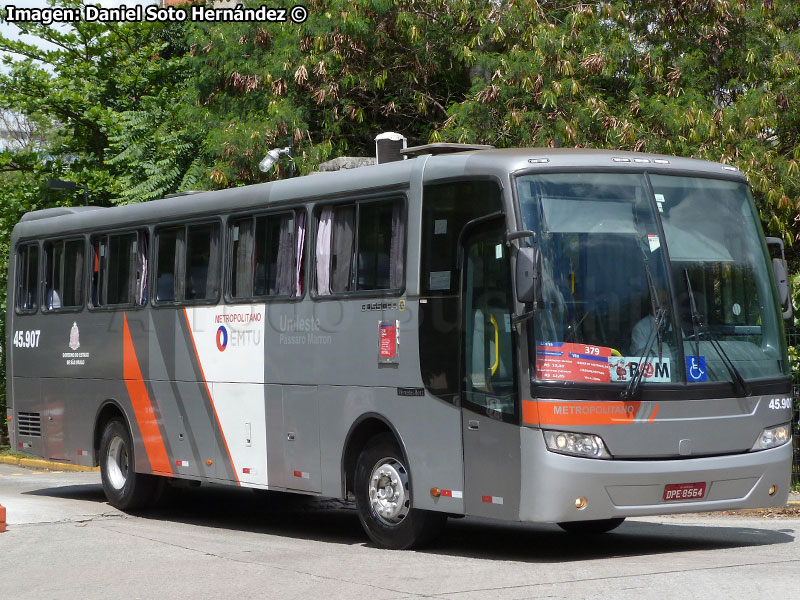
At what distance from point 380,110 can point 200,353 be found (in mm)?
11144

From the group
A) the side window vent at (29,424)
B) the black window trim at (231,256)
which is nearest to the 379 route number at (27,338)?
the side window vent at (29,424)

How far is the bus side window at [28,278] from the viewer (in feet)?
58.6

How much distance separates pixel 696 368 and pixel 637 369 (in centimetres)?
54

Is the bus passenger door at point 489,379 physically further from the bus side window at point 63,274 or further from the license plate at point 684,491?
the bus side window at point 63,274

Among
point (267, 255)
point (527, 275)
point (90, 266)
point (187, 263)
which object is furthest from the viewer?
point (90, 266)

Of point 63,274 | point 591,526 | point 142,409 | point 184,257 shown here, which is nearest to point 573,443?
point 591,526

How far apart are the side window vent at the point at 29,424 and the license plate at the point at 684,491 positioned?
9.93 m

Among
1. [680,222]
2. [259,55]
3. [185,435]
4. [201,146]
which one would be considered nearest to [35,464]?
[201,146]

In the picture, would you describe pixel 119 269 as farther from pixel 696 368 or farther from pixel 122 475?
pixel 696 368

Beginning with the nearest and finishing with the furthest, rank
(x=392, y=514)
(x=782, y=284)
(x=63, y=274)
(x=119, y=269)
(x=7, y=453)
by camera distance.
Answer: (x=782, y=284) < (x=392, y=514) < (x=119, y=269) < (x=63, y=274) < (x=7, y=453)

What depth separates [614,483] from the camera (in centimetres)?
1005

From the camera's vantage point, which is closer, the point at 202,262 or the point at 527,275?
the point at 527,275

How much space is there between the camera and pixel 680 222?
35.2ft

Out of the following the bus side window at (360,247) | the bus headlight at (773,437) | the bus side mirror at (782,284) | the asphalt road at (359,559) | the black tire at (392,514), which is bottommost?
the asphalt road at (359,559)
